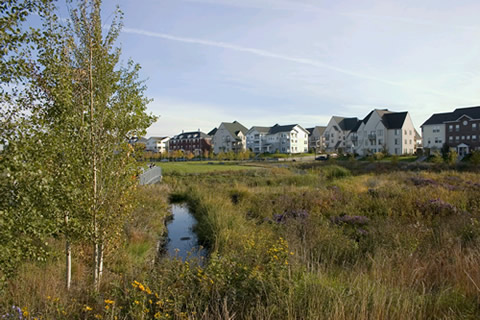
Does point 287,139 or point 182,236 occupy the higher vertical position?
point 287,139

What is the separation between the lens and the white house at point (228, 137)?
106938mm

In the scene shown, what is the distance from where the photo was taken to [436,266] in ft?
19.2

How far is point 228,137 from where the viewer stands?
107875mm

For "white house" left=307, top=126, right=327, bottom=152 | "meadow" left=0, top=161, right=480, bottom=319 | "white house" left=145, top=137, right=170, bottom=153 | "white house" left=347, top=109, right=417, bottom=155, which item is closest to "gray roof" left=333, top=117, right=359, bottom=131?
"white house" left=307, top=126, right=327, bottom=152

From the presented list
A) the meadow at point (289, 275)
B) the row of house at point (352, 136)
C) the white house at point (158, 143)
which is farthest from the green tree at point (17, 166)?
the white house at point (158, 143)

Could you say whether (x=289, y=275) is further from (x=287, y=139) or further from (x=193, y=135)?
(x=193, y=135)

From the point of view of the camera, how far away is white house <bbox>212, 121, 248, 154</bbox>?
106938 mm

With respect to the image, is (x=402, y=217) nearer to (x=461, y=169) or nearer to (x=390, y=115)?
(x=461, y=169)

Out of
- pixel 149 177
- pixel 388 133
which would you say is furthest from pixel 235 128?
pixel 149 177

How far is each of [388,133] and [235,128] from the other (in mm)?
53115

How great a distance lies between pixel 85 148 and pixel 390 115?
77.2m

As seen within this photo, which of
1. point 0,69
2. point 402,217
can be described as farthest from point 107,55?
point 402,217

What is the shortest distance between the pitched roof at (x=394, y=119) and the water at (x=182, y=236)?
63.8 meters

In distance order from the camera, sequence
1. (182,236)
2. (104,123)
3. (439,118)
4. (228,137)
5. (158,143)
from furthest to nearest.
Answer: (158,143) → (228,137) → (439,118) → (182,236) → (104,123)
